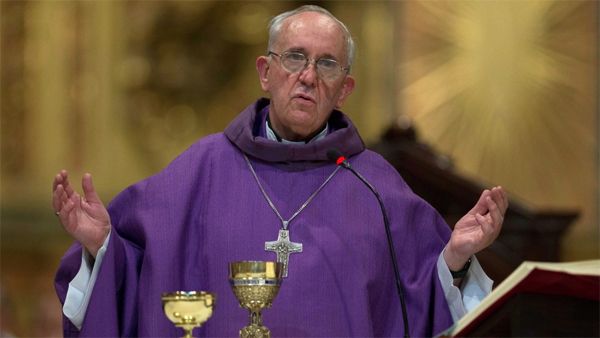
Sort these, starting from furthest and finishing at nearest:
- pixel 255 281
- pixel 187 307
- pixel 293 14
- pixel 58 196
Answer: pixel 293 14, pixel 58 196, pixel 255 281, pixel 187 307

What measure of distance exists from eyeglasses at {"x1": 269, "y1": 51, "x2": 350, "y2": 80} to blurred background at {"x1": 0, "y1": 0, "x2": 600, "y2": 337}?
393cm

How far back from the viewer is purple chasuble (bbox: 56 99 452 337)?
11.7 feet

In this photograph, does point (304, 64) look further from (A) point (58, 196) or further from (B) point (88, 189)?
(A) point (58, 196)

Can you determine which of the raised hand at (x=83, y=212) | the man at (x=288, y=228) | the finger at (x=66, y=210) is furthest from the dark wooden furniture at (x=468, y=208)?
the finger at (x=66, y=210)

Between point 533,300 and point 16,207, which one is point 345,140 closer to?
point 533,300

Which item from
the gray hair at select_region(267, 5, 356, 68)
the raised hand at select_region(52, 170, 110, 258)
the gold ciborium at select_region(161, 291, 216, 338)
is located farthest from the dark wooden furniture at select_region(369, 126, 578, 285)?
the gold ciborium at select_region(161, 291, 216, 338)

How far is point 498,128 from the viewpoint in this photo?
8.00 meters

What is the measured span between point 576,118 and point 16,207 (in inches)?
163

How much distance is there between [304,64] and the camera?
153 inches

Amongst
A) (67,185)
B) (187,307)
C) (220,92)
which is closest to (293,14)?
(67,185)

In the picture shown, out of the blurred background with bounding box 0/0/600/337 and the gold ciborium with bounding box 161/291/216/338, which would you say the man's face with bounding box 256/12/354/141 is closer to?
the gold ciborium with bounding box 161/291/216/338

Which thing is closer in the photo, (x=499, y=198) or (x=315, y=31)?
(x=499, y=198)

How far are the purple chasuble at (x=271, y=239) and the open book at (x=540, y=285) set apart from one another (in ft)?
3.53

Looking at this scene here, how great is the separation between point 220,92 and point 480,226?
15.9 feet
